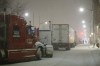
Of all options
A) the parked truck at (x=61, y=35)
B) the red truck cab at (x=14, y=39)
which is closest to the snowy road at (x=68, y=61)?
the red truck cab at (x=14, y=39)

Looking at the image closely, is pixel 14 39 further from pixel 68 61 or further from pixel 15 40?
pixel 68 61

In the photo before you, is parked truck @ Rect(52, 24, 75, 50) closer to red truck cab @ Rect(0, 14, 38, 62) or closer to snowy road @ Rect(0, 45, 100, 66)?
snowy road @ Rect(0, 45, 100, 66)

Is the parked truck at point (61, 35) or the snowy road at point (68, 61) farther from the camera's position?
the parked truck at point (61, 35)

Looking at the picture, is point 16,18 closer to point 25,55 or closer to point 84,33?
point 25,55

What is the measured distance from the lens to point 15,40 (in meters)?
26.0

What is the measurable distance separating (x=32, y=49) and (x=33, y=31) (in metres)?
1.69

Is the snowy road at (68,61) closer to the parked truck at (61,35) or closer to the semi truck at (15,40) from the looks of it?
the semi truck at (15,40)

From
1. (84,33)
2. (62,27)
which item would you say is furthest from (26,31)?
(84,33)

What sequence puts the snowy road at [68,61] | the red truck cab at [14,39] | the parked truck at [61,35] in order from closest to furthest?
the snowy road at [68,61] < the red truck cab at [14,39] < the parked truck at [61,35]

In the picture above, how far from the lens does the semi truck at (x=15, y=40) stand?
25.2 m

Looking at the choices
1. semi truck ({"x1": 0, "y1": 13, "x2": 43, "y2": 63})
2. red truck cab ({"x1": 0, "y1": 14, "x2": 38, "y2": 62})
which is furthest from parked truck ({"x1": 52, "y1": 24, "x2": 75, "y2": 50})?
red truck cab ({"x1": 0, "y1": 14, "x2": 38, "y2": 62})

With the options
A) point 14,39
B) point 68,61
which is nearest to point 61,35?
→ point 68,61

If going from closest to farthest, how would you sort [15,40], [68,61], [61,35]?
[15,40] → [68,61] → [61,35]

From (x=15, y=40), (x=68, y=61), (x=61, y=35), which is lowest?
(x=68, y=61)
